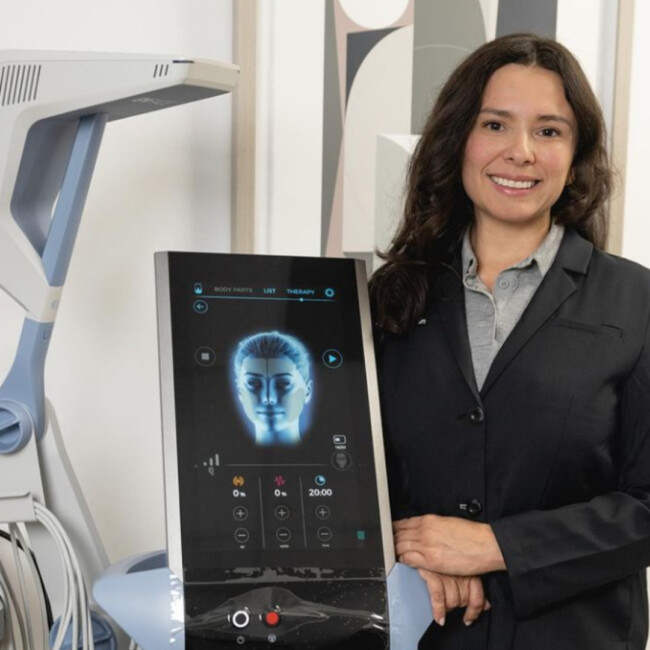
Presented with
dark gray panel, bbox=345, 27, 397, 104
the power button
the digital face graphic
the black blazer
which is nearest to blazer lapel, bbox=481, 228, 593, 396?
the black blazer

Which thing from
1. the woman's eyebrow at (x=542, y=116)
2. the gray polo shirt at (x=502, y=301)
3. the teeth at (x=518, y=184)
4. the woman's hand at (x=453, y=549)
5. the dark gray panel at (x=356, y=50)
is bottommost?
the woman's hand at (x=453, y=549)

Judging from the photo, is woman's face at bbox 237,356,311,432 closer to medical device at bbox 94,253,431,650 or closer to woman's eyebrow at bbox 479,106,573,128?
medical device at bbox 94,253,431,650

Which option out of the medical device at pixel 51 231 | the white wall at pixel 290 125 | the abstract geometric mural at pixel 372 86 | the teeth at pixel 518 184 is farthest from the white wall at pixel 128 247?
the teeth at pixel 518 184

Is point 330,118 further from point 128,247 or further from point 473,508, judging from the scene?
point 473,508

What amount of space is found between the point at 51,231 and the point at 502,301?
1.84ft

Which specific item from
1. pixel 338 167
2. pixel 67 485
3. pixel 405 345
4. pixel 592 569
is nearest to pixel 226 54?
pixel 338 167

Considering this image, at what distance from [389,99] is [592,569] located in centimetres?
82

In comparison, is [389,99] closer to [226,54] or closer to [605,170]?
[226,54]

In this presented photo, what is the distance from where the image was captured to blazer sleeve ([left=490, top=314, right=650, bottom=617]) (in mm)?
1243

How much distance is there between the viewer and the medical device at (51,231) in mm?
1229

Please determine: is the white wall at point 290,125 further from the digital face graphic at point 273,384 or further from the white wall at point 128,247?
the digital face graphic at point 273,384

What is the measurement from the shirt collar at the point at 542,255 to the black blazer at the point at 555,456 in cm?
1

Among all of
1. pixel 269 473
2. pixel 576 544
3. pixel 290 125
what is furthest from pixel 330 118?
pixel 576 544

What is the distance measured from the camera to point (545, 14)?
1.78 m
